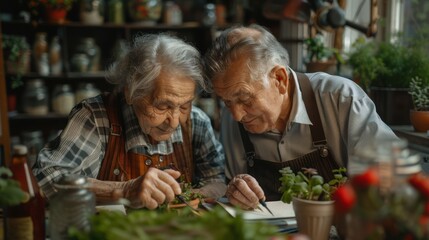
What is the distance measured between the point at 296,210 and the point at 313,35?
2016 mm

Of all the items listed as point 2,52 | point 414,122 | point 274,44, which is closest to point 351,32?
point 414,122

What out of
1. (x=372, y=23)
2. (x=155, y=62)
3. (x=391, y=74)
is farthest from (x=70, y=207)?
(x=372, y=23)

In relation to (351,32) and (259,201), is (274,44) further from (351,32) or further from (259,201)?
(351,32)

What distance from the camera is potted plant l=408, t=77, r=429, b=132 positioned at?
2275mm

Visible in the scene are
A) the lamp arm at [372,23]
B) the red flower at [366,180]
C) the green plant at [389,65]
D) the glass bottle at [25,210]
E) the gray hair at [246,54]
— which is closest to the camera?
the red flower at [366,180]

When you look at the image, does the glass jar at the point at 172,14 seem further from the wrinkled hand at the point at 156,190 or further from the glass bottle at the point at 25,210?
the glass bottle at the point at 25,210

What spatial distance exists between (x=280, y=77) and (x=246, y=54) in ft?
0.66

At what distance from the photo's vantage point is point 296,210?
1.27 metres

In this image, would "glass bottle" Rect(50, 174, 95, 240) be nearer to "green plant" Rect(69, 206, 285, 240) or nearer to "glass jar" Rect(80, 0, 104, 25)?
"green plant" Rect(69, 206, 285, 240)

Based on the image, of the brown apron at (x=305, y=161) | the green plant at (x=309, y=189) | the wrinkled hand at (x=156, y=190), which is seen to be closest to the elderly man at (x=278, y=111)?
the brown apron at (x=305, y=161)

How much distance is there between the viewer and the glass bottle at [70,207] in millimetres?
1089

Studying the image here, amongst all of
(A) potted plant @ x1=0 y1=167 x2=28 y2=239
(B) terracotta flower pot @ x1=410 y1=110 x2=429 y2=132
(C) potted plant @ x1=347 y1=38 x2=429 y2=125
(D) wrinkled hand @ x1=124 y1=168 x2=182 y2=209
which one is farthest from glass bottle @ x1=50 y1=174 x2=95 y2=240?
(C) potted plant @ x1=347 y1=38 x2=429 y2=125

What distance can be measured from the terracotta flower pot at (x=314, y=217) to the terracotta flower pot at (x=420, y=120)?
4.01 feet

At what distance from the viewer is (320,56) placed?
2.97m
